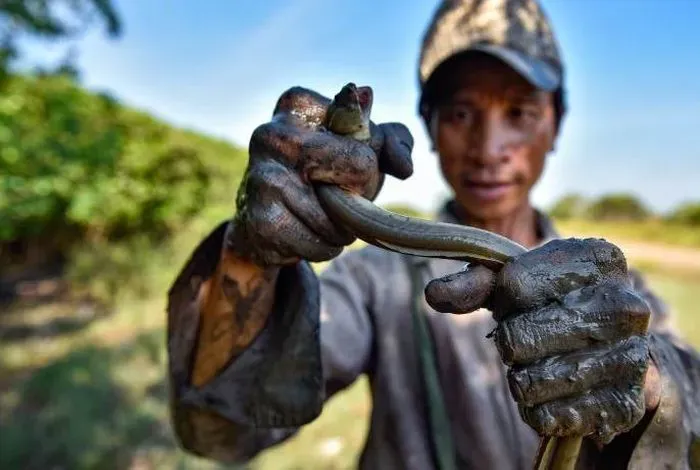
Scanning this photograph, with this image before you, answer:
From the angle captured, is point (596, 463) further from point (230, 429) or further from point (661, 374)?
point (230, 429)

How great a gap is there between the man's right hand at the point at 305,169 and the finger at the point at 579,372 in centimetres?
40

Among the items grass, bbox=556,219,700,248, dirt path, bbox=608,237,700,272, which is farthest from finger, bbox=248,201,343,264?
grass, bbox=556,219,700,248

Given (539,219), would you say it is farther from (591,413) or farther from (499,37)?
Answer: (591,413)

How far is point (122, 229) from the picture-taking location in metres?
11.0

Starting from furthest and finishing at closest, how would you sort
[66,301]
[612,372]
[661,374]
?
[66,301]
[661,374]
[612,372]

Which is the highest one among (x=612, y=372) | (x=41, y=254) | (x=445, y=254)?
(x=41, y=254)

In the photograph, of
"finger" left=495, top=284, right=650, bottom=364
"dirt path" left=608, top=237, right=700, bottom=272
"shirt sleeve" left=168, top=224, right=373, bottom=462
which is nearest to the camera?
"finger" left=495, top=284, right=650, bottom=364

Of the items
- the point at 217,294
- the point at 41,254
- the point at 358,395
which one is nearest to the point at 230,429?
the point at 217,294

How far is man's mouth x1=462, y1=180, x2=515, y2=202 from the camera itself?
6.48 feet

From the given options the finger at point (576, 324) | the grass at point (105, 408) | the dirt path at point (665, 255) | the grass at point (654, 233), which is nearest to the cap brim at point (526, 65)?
the finger at point (576, 324)

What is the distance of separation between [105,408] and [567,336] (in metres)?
4.88

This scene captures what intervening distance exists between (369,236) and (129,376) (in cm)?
535

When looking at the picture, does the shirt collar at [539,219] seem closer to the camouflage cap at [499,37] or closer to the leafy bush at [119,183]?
the camouflage cap at [499,37]

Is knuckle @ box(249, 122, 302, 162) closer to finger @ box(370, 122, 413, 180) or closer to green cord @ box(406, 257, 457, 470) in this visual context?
finger @ box(370, 122, 413, 180)
